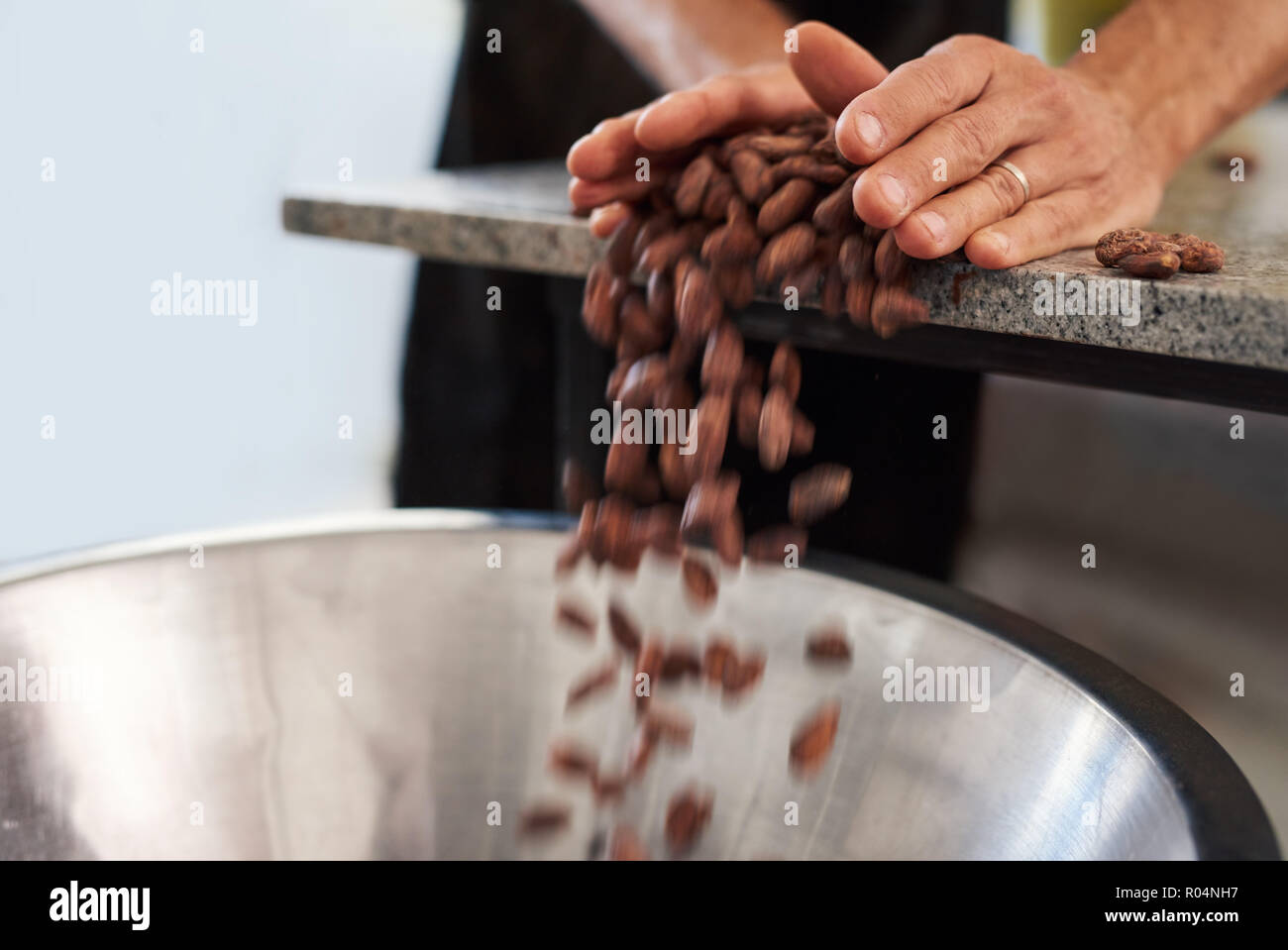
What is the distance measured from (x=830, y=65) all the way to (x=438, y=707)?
454mm

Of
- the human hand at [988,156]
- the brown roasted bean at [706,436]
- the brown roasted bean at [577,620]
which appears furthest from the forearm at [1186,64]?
the brown roasted bean at [577,620]

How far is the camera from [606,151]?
756mm

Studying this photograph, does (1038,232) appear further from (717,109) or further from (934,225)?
(717,109)

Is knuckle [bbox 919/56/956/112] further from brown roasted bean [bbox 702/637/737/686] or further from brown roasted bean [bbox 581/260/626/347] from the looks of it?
brown roasted bean [bbox 702/637/737/686]

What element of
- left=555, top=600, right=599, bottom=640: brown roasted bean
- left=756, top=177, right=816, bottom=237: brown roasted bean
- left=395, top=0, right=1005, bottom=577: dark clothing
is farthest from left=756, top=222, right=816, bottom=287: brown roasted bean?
left=395, top=0, right=1005, bottom=577: dark clothing

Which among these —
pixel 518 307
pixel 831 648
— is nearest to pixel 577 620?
pixel 831 648

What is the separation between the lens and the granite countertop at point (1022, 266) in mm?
592

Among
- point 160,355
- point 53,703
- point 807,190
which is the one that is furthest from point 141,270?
point 807,190

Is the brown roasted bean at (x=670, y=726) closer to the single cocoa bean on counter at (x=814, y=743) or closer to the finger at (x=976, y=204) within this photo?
the single cocoa bean on counter at (x=814, y=743)

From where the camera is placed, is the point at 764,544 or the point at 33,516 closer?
the point at 764,544

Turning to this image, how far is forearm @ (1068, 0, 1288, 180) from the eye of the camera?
85 cm
